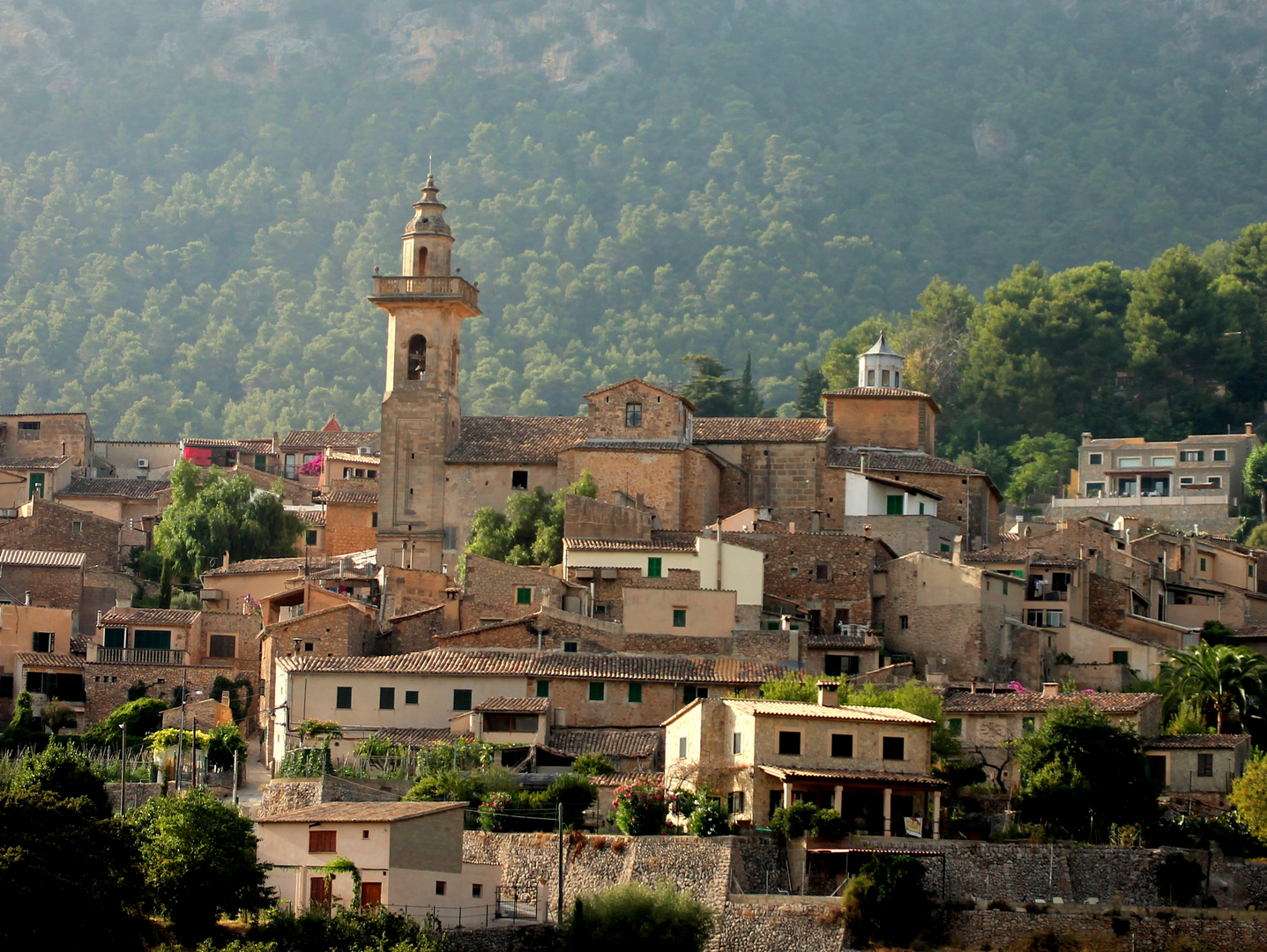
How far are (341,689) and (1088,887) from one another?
56.0ft

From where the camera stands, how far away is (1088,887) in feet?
133

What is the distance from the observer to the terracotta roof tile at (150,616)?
182 ft

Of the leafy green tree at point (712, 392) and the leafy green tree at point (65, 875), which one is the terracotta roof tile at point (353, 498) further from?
the leafy green tree at point (65, 875)

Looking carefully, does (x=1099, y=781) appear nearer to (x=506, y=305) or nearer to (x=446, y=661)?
(x=446, y=661)

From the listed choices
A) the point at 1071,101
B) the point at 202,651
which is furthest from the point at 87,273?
the point at 202,651

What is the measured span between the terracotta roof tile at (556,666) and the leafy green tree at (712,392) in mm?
34686

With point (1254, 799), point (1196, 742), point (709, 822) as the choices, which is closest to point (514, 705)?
point (709, 822)

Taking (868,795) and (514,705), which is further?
(514,705)

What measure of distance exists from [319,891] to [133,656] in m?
16.7

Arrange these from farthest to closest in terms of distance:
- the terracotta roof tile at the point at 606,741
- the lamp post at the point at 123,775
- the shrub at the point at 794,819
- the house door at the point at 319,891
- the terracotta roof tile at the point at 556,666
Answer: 1. the terracotta roof tile at the point at 556,666
2. the terracotta roof tile at the point at 606,741
3. the lamp post at the point at 123,775
4. the shrub at the point at 794,819
5. the house door at the point at 319,891

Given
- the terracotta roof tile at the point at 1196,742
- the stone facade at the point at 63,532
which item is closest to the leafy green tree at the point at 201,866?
the terracotta roof tile at the point at 1196,742

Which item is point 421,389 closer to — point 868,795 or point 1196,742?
point 868,795

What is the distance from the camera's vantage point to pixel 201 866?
3794 cm

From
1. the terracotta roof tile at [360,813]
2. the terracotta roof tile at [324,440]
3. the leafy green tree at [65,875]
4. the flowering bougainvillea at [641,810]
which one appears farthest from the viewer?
the terracotta roof tile at [324,440]
